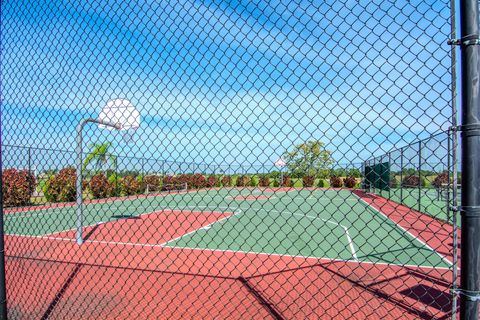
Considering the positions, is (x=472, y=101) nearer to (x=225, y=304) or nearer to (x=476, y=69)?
(x=476, y=69)

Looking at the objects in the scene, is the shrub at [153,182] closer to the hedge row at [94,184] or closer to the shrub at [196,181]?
the hedge row at [94,184]

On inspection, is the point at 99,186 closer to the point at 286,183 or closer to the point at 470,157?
the point at 286,183

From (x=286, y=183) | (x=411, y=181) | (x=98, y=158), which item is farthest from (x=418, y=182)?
(x=98, y=158)

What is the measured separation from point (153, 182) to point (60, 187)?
7.59 metres

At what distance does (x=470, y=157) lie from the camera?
142 centimetres

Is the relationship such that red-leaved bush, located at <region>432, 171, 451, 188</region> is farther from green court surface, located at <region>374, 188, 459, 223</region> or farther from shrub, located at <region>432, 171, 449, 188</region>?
green court surface, located at <region>374, 188, 459, 223</region>

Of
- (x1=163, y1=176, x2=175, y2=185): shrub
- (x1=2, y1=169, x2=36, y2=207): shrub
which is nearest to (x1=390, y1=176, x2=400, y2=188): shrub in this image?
(x1=163, y1=176, x2=175, y2=185): shrub

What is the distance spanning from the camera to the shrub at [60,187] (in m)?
17.9

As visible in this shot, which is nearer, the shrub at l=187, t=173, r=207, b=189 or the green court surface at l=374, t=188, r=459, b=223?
the green court surface at l=374, t=188, r=459, b=223

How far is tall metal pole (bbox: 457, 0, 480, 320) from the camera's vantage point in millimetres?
1419

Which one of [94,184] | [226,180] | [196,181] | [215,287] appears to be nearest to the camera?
[215,287]

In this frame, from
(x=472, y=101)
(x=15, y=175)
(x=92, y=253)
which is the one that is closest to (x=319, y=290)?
(x=472, y=101)

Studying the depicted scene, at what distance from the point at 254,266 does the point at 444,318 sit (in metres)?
2.97

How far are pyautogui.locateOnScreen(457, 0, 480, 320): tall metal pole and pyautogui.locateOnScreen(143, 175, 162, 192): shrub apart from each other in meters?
24.1
